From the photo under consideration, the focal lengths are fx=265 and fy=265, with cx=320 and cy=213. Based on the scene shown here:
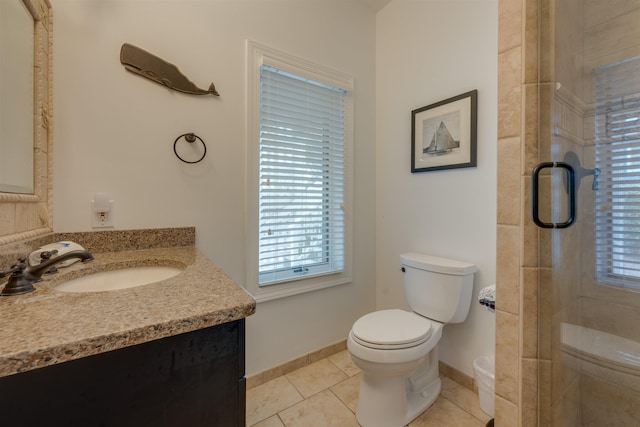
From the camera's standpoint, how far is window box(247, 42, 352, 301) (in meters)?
1.62

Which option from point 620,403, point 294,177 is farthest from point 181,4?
point 620,403

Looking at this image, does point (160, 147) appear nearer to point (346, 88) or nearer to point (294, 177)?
point (294, 177)

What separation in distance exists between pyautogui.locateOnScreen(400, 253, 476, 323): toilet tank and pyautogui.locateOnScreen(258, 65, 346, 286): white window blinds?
23.7 inches

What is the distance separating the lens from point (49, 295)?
65 centimetres

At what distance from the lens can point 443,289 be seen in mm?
1504

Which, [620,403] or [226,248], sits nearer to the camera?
[620,403]

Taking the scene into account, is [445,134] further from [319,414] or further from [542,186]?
[319,414]

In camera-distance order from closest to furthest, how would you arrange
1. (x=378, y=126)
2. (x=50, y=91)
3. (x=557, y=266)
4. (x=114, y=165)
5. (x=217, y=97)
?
(x=557, y=266)
(x=50, y=91)
(x=114, y=165)
(x=217, y=97)
(x=378, y=126)

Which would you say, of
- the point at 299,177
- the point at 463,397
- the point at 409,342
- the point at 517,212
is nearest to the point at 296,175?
the point at 299,177

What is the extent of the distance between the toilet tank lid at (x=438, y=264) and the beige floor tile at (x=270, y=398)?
3.36 feet

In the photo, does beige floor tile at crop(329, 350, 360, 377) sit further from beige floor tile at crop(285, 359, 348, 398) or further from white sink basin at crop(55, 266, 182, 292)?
white sink basin at crop(55, 266, 182, 292)

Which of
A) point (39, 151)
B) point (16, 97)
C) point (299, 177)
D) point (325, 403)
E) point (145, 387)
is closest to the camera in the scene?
point (145, 387)

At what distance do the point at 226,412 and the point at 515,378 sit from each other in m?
0.81

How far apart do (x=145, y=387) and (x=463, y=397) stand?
1.69 metres
